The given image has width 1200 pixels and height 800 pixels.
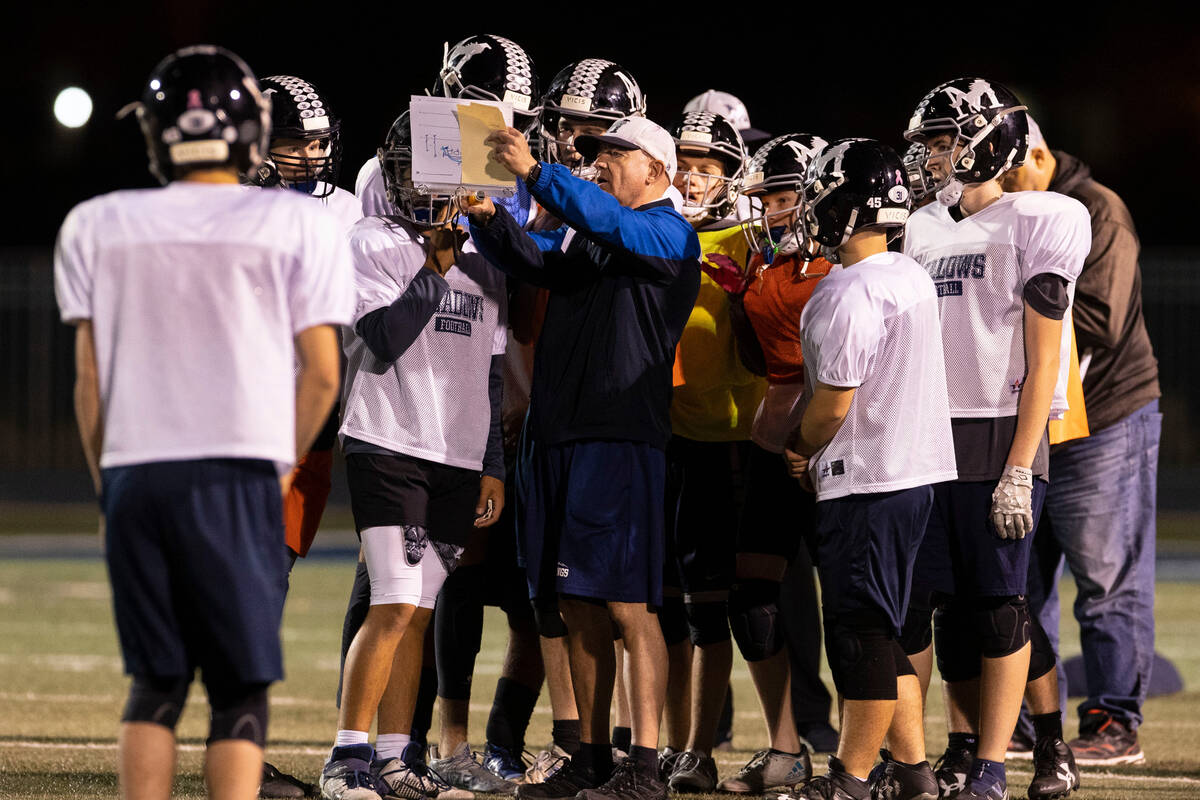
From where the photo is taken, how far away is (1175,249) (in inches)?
1006

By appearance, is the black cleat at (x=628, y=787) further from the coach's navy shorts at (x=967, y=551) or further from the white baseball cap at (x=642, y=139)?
the white baseball cap at (x=642, y=139)

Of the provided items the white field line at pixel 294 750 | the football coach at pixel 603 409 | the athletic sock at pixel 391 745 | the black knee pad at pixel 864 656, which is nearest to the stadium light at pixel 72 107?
the white field line at pixel 294 750

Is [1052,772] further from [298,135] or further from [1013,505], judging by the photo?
[298,135]

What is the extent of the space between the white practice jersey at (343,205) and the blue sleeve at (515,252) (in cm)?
63

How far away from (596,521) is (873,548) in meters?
0.84

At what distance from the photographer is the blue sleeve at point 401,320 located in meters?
5.11

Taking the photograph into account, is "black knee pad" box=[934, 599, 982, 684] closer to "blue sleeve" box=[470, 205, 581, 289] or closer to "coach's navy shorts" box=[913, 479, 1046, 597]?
"coach's navy shorts" box=[913, 479, 1046, 597]

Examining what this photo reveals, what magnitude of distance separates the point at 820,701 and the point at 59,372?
57.5 ft

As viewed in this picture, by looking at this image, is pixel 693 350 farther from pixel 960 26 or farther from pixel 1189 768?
pixel 960 26

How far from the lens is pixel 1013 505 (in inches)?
202

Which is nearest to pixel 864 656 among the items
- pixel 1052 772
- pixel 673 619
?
pixel 1052 772

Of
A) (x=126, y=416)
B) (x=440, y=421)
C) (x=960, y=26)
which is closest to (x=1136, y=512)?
(x=440, y=421)

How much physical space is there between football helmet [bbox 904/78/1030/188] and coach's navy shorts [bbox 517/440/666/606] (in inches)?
54.0

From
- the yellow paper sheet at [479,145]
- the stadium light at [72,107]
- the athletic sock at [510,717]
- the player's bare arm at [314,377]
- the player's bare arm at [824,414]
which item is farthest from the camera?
the stadium light at [72,107]
